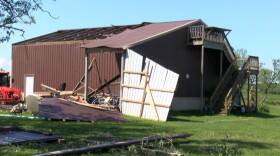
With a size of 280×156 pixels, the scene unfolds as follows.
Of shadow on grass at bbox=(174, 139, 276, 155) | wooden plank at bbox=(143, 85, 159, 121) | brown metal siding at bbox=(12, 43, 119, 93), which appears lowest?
shadow on grass at bbox=(174, 139, 276, 155)

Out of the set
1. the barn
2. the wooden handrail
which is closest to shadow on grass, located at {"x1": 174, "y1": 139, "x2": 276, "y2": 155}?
the barn

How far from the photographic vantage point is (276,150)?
41.8 feet

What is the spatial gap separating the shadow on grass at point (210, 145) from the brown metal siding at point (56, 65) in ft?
54.2

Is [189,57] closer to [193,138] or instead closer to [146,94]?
[146,94]

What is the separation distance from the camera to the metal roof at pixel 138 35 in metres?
27.5

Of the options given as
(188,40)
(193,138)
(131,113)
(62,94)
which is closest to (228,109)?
(188,40)

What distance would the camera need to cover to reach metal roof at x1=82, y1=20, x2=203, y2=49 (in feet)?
90.3

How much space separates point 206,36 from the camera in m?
31.8

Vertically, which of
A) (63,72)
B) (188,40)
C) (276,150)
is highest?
(188,40)

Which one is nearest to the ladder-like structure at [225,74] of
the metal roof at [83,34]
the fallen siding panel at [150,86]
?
the metal roof at [83,34]

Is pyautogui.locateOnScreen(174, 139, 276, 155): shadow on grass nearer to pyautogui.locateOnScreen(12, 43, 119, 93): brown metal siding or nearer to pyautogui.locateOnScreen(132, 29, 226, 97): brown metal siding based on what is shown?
pyautogui.locateOnScreen(132, 29, 226, 97): brown metal siding

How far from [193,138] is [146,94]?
30.0 ft

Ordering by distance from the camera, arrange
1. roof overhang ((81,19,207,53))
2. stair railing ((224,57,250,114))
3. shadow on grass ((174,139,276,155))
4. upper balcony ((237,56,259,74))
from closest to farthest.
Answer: shadow on grass ((174,139,276,155))
roof overhang ((81,19,207,53))
stair railing ((224,57,250,114))
upper balcony ((237,56,259,74))

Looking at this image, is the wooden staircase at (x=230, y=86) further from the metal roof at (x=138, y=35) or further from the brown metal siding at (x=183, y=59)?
the metal roof at (x=138, y=35)
